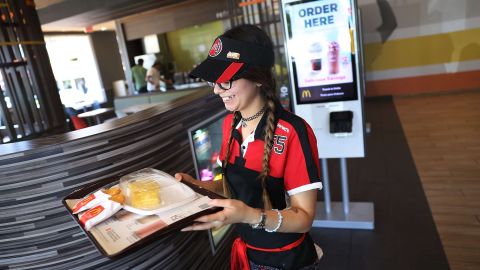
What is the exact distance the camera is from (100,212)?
95 centimetres

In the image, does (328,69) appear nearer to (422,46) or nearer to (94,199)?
(94,199)

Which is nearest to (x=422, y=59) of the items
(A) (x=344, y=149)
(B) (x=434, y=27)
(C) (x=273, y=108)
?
(B) (x=434, y=27)

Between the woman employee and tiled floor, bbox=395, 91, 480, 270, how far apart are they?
1.72 metres

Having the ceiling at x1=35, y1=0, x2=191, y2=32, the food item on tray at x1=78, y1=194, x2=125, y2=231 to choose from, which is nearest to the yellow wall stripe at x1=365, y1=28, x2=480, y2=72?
the ceiling at x1=35, y1=0, x2=191, y2=32

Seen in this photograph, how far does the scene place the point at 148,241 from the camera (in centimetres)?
83

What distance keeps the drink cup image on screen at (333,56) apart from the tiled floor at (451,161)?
1.52 m

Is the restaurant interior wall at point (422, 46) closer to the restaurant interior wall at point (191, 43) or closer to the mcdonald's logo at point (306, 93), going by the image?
the restaurant interior wall at point (191, 43)

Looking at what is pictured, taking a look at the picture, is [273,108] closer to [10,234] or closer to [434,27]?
[10,234]

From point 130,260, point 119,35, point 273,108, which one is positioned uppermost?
point 119,35

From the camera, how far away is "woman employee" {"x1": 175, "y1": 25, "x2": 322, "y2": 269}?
1.07 metres

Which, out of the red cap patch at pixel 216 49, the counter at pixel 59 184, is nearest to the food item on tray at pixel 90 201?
the counter at pixel 59 184

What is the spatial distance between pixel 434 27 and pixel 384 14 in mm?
976

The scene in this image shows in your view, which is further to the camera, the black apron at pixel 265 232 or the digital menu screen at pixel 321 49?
the digital menu screen at pixel 321 49

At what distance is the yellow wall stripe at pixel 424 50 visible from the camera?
21.4 ft
